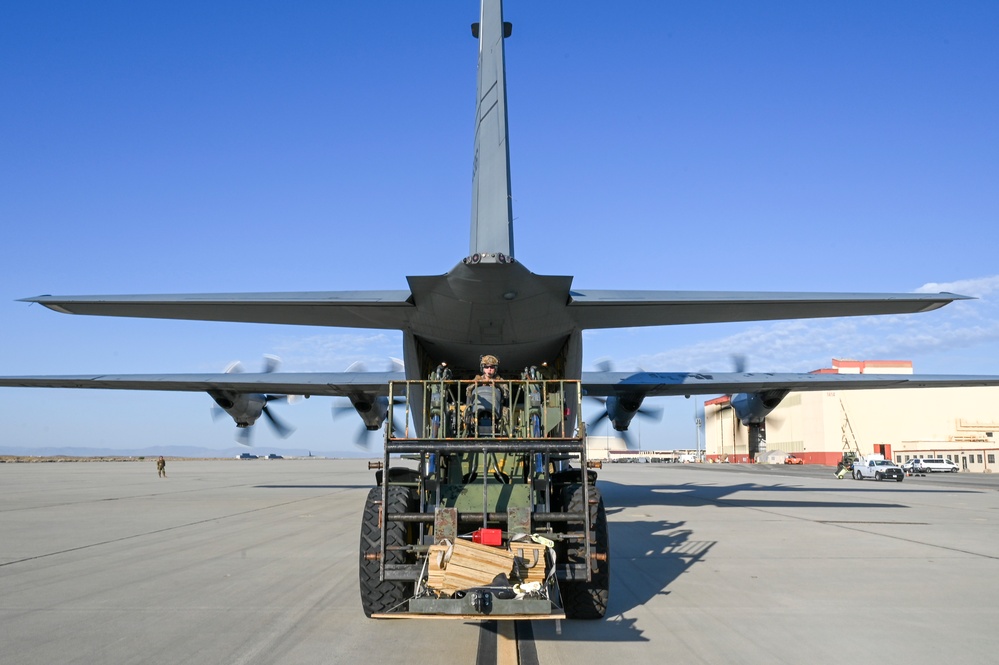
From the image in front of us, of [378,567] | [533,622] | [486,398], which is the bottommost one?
[533,622]

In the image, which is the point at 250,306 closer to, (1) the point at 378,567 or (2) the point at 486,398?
(2) the point at 486,398

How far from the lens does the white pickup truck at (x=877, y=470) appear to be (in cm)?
3559

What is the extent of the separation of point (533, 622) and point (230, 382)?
59.8 feet

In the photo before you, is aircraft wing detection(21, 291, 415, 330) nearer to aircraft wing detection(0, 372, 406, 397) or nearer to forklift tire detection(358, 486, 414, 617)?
forklift tire detection(358, 486, 414, 617)

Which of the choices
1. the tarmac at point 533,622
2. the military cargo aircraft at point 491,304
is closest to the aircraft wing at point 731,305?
the military cargo aircraft at point 491,304

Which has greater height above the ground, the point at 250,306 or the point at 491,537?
the point at 250,306

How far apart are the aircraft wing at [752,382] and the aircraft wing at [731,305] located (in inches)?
394

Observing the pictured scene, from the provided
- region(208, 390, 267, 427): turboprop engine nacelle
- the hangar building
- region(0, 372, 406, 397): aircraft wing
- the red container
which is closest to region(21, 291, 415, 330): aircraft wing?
the red container

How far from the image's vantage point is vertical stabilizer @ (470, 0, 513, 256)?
436 inches

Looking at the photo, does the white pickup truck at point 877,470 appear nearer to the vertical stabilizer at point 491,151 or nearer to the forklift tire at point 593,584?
the vertical stabilizer at point 491,151

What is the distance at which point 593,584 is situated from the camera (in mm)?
6477

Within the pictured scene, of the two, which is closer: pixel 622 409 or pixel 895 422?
pixel 622 409

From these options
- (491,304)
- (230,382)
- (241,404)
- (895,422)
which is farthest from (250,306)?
(895,422)

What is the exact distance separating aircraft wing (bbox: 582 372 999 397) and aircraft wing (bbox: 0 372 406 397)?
21.0 feet
